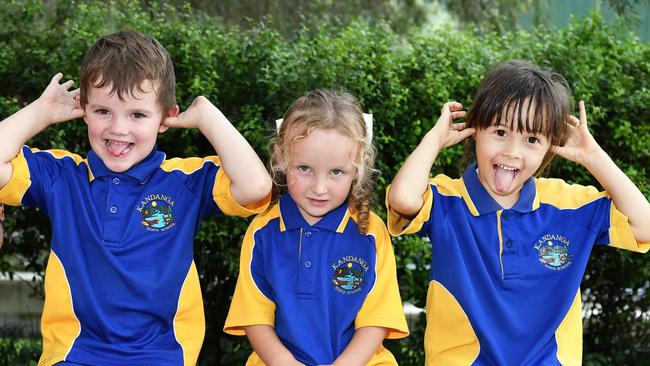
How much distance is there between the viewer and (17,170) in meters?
3.60

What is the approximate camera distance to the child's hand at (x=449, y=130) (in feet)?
12.4

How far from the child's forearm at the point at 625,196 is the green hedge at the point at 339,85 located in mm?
1181

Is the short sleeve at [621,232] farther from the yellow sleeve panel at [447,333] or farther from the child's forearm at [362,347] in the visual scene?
the child's forearm at [362,347]

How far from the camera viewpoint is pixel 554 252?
3742 millimetres

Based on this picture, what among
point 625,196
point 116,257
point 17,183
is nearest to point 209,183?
point 116,257

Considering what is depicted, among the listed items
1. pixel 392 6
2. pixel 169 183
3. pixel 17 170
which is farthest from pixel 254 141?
pixel 392 6

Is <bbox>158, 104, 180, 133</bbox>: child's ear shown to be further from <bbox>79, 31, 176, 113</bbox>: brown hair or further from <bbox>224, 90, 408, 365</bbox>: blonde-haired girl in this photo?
<bbox>224, 90, 408, 365</bbox>: blonde-haired girl

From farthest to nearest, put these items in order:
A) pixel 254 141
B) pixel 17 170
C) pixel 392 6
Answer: pixel 392 6 → pixel 254 141 → pixel 17 170

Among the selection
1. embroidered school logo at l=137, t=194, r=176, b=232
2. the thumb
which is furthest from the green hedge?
embroidered school logo at l=137, t=194, r=176, b=232

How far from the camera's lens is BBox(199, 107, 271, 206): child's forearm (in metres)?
3.63

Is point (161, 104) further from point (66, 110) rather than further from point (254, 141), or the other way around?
point (254, 141)

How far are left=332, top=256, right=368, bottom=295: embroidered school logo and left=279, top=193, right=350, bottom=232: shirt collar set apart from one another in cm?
13

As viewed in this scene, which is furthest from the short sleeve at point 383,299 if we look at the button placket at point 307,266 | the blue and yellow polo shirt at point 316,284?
the button placket at point 307,266

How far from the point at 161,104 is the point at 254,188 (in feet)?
1.62
